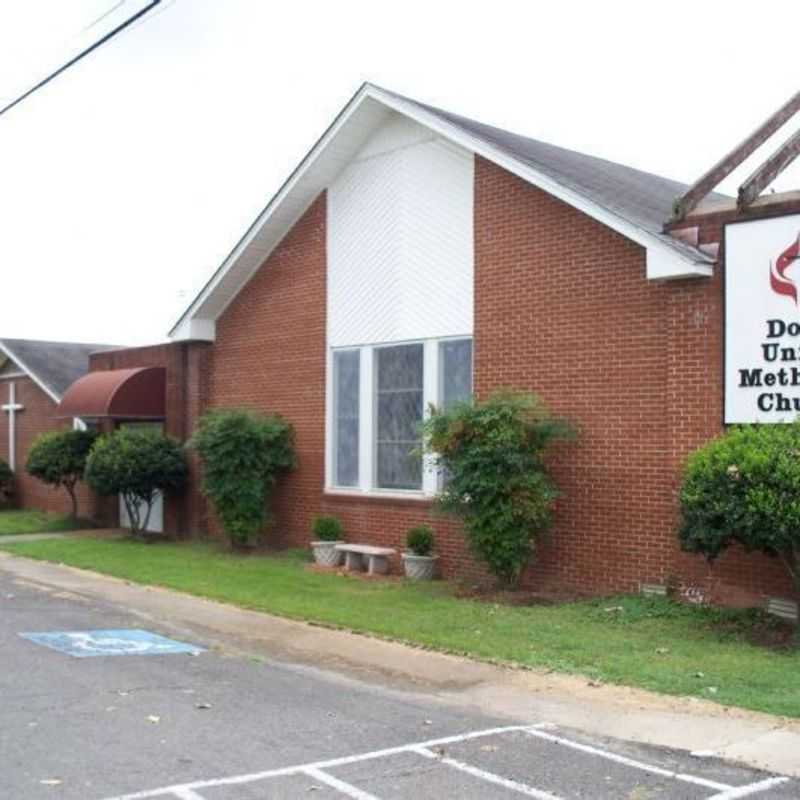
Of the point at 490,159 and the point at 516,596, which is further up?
the point at 490,159

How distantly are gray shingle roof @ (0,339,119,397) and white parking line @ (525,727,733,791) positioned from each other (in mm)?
20168

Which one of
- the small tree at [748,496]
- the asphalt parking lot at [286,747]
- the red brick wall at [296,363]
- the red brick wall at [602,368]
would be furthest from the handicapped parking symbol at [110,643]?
the red brick wall at [296,363]

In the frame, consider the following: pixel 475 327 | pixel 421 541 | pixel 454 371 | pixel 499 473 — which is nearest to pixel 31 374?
pixel 454 371

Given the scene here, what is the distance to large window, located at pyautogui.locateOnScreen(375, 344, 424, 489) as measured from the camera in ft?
49.5

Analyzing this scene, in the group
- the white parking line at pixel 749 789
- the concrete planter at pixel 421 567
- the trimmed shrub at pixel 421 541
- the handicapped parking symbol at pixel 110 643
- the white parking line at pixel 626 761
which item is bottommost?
the handicapped parking symbol at pixel 110 643

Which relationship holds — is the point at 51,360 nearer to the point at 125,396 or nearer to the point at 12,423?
the point at 12,423

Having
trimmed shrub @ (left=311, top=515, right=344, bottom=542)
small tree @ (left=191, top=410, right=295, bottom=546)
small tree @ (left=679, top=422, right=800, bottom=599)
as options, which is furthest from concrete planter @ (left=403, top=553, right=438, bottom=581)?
small tree @ (left=679, top=422, right=800, bottom=599)

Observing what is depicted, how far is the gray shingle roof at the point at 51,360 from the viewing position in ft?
84.3

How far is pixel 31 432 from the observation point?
26.5 metres

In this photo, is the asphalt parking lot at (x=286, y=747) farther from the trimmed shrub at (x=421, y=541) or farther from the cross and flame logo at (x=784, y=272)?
the cross and flame logo at (x=784, y=272)

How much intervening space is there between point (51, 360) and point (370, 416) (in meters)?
14.6

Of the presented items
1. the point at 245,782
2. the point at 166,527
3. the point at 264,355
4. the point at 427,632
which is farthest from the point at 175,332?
the point at 245,782

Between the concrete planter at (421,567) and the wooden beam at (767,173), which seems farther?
the concrete planter at (421,567)

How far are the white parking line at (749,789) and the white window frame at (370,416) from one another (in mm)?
8110
